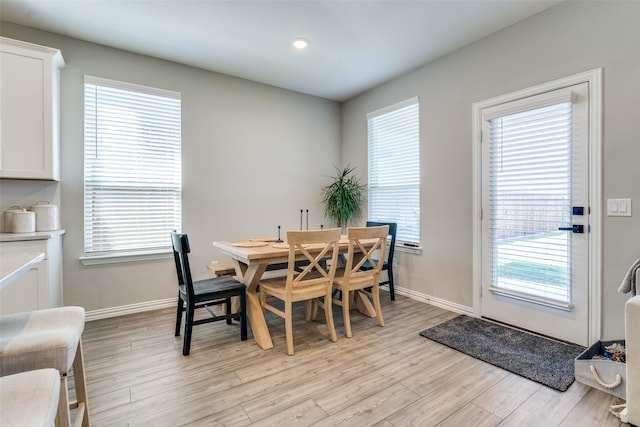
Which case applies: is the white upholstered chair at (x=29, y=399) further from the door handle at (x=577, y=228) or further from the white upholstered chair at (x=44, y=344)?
the door handle at (x=577, y=228)

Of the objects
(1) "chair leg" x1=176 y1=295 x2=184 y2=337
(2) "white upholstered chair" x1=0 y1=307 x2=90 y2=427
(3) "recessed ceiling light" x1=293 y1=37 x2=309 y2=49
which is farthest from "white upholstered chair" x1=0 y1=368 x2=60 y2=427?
(3) "recessed ceiling light" x1=293 y1=37 x2=309 y2=49

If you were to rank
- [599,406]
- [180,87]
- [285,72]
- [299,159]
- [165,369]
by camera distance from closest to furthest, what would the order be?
1. [599,406]
2. [165,369]
3. [180,87]
4. [285,72]
5. [299,159]

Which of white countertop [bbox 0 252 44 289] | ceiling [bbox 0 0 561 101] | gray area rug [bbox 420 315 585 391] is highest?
ceiling [bbox 0 0 561 101]

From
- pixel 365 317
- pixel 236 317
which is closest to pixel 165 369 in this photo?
pixel 236 317

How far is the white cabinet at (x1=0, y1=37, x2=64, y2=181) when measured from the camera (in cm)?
247

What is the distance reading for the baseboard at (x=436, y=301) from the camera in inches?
126

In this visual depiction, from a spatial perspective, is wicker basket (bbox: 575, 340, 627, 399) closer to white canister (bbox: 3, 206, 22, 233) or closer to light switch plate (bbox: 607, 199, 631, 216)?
light switch plate (bbox: 607, 199, 631, 216)

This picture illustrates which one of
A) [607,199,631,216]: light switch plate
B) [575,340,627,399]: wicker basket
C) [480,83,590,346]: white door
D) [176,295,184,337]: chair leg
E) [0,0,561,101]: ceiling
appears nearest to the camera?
[575,340,627,399]: wicker basket

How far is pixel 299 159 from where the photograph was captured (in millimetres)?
4453

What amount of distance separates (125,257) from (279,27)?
278cm

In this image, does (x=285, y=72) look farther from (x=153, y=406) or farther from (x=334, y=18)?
(x=153, y=406)

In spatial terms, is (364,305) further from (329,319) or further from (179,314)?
(179,314)

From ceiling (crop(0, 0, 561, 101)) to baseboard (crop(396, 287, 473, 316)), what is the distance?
2718 millimetres

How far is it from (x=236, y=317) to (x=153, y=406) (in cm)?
100
